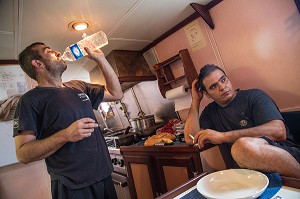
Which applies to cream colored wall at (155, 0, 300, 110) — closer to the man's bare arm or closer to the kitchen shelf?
the kitchen shelf

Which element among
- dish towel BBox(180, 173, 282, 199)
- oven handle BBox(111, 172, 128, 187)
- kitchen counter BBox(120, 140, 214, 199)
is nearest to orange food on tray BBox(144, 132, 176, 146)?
kitchen counter BBox(120, 140, 214, 199)

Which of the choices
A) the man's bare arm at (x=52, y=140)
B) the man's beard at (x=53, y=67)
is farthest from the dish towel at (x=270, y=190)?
the man's beard at (x=53, y=67)

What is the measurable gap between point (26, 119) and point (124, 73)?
1549mm

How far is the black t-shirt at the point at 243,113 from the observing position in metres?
1.37

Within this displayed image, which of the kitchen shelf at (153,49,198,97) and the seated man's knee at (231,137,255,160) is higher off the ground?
the kitchen shelf at (153,49,198,97)

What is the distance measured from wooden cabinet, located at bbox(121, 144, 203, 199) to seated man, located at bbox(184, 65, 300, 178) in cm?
15

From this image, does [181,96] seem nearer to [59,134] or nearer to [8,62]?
[59,134]

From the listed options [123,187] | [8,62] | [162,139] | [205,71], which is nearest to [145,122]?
[162,139]

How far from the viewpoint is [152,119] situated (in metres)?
2.60

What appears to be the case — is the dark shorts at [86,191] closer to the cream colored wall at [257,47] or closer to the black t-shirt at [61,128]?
the black t-shirt at [61,128]

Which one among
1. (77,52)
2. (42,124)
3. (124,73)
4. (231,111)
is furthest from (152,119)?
(42,124)

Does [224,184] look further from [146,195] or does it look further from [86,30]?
[86,30]

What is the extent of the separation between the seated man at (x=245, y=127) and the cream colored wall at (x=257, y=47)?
317 mm

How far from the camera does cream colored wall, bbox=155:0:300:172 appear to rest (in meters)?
1.61
